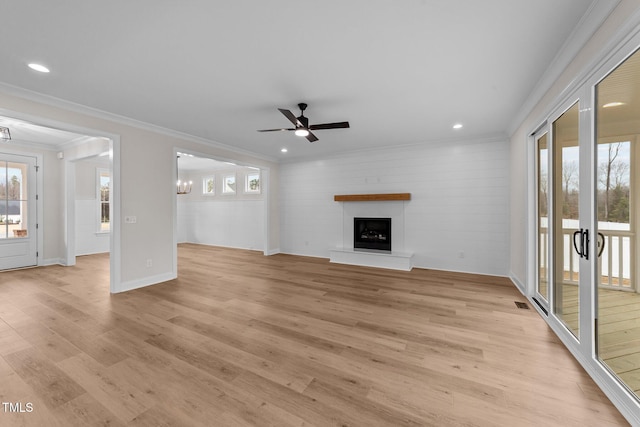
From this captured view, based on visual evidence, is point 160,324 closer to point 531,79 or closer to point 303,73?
point 303,73

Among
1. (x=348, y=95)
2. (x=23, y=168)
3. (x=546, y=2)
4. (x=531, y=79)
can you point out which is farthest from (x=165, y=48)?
(x=23, y=168)

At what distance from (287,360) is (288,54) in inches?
105

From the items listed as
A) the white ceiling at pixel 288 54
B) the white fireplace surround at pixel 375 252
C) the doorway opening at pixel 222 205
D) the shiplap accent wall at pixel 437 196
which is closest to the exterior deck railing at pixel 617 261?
the white ceiling at pixel 288 54

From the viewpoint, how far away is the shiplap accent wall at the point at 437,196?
485 centimetres

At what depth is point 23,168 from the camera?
543 centimetres

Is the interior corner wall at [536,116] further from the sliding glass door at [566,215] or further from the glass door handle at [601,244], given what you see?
the glass door handle at [601,244]

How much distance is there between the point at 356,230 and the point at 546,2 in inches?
193

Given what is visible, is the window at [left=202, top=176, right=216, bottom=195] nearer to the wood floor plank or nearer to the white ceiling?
the white ceiling

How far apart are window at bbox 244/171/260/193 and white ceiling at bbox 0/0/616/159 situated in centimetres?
410

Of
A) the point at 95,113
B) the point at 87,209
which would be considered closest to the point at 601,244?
the point at 95,113

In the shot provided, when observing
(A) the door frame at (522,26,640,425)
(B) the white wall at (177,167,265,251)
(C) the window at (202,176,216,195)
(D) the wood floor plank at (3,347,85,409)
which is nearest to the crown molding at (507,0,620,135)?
(A) the door frame at (522,26,640,425)

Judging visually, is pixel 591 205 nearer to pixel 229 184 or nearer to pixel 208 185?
pixel 229 184

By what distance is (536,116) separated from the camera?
321cm

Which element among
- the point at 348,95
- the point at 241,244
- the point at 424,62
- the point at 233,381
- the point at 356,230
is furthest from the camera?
the point at 241,244
